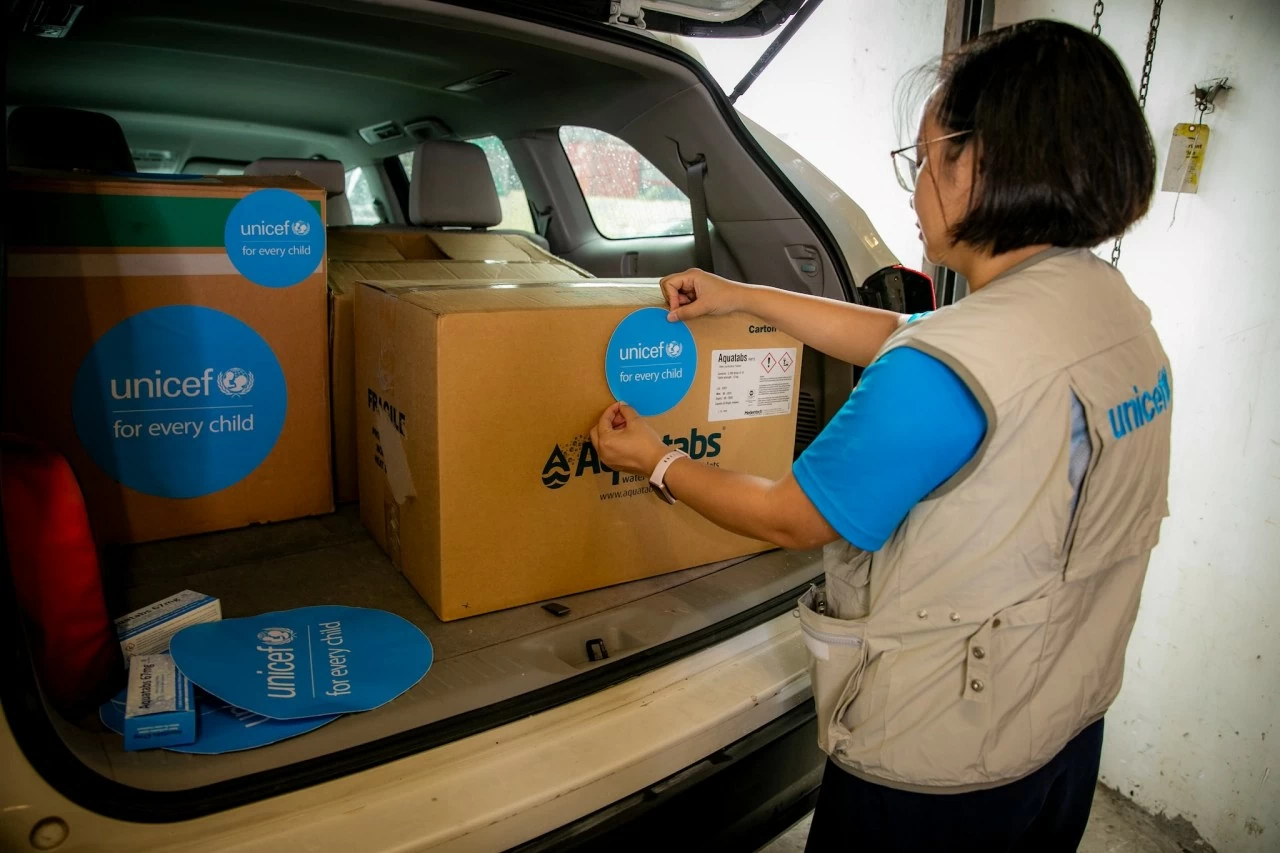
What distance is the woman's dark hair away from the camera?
799mm

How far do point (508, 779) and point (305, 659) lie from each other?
351 millimetres

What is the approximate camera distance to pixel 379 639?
1.15 meters

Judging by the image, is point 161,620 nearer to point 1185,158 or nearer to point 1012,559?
point 1012,559

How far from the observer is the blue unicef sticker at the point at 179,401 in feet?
4.37

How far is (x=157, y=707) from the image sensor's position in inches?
36.3

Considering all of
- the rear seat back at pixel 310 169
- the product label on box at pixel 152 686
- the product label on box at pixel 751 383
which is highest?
the rear seat back at pixel 310 169

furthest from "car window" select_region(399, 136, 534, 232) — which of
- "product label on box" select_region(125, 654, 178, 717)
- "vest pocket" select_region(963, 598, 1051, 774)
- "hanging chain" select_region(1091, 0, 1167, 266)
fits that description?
"vest pocket" select_region(963, 598, 1051, 774)

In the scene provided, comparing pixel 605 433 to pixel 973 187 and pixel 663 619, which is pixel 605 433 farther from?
pixel 973 187

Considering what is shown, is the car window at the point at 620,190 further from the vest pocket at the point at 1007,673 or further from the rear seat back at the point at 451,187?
the vest pocket at the point at 1007,673

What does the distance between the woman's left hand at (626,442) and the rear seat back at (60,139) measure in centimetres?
164

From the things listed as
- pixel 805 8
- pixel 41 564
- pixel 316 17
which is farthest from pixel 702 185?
pixel 41 564

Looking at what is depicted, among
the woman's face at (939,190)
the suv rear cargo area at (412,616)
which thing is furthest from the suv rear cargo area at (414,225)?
the woman's face at (939,190)

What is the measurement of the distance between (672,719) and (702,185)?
133 cm

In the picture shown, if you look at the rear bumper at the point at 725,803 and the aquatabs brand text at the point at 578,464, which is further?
the aquatabs brand text at the point at 578,464
